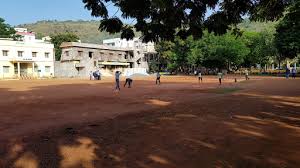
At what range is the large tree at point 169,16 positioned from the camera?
6.04 metres

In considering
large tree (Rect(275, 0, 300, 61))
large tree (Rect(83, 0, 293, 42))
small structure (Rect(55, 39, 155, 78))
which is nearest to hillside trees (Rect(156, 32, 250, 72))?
small structure (Rect(55, 39, 155, 78))

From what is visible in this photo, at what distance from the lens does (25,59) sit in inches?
2315

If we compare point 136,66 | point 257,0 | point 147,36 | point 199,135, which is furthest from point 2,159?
point 136,66

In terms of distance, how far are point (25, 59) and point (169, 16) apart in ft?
187

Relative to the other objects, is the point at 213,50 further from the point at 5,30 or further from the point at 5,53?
the point at 5,30

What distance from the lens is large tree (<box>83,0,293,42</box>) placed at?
19.8 ft

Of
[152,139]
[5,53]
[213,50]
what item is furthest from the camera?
[213,50]

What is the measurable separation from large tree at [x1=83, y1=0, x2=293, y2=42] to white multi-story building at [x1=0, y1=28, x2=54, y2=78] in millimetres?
54612

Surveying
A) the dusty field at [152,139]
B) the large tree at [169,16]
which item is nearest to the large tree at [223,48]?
the dusty field at [152,139]

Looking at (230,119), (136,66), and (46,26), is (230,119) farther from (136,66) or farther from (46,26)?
(46,26)

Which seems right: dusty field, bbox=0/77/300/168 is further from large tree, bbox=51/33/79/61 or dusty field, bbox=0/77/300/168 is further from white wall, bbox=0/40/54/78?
large tree, bbox=51/33/79/61

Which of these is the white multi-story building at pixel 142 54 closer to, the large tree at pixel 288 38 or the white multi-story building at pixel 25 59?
the white multi-story building at pixel 25 59

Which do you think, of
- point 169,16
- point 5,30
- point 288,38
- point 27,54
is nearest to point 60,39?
point 5,30

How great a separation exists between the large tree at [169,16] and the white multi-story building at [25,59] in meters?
54.6
